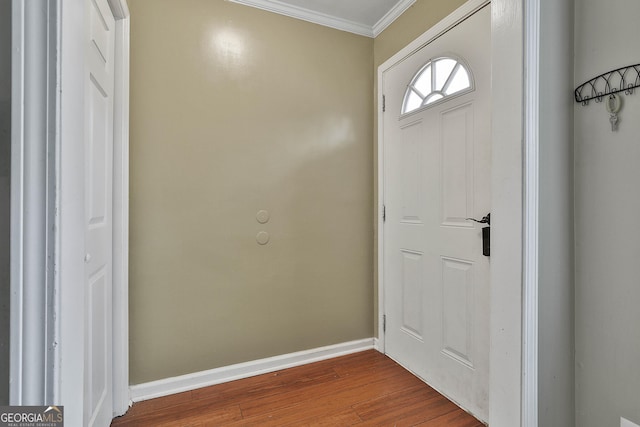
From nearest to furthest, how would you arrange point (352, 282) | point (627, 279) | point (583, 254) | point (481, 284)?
point (627, 279), point (583, 254), point (481, 284), point (352, 282)

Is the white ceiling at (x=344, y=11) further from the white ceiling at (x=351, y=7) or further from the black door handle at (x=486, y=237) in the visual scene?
the black door handle at (x=486, y=237)

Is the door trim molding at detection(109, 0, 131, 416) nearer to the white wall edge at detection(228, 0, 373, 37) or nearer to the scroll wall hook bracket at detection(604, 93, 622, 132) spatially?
the white wall edge at detection(228, 0, 373, 37)

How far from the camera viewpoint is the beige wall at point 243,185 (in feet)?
5.52

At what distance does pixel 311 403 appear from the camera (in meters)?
1.62

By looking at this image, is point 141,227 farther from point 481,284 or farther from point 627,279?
point 627,279

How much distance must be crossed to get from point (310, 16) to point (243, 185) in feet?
4.15

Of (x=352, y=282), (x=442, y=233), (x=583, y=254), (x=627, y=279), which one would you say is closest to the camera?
(x=627, y=279)

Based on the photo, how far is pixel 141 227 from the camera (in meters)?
1.67

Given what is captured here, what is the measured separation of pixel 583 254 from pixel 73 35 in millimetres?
1626

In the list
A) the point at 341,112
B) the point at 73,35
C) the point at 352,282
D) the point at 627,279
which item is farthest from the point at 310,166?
the point at 627,279

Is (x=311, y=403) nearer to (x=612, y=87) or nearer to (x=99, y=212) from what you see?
(x=99, y=212)

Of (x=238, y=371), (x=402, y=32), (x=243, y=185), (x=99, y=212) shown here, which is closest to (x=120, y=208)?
(x=99, y=212)

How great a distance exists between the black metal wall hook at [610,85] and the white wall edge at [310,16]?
1586 millimetres

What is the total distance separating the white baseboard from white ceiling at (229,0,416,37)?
230 cm
